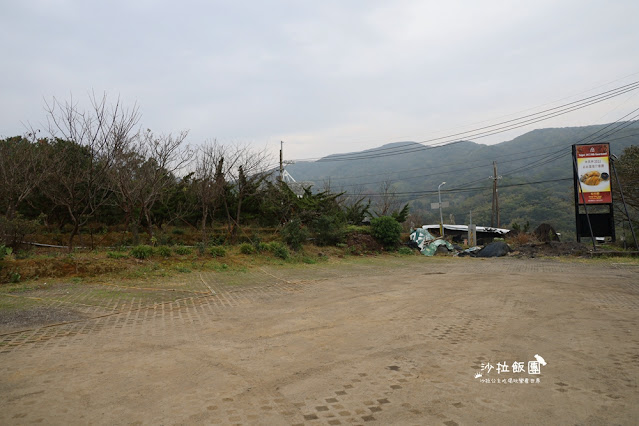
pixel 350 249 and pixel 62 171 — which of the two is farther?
pixel 350 249

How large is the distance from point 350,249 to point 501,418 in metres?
18.3

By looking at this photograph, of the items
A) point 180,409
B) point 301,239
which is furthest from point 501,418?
point 301,239

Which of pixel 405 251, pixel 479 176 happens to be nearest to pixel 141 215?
pixel 405 251

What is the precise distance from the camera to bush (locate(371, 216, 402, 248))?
23.3m

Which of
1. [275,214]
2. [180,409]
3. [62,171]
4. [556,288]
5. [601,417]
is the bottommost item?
[556,288]

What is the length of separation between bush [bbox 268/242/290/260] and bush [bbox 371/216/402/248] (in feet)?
25.2

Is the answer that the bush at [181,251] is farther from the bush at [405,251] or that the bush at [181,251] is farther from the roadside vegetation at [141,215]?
the bush at [405,251]

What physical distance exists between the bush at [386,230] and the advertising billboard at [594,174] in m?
10.3

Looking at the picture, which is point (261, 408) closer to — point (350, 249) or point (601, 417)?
point (601, 417)

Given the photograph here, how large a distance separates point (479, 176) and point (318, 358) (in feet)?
263

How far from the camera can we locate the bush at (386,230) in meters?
23.3

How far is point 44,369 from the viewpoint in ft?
14.7

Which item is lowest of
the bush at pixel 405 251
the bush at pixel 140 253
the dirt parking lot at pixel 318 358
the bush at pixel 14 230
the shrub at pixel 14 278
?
the bush at pixel 405 251

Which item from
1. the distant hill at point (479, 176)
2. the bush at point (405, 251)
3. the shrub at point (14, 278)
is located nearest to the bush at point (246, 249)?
the shrub at point (14, 278)
